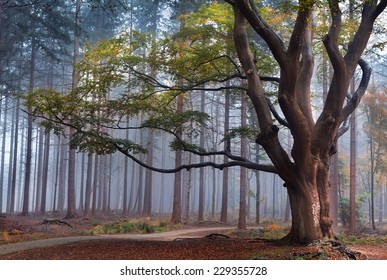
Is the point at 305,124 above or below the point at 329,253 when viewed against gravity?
above

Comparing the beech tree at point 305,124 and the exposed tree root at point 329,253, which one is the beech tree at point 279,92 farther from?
the exposed tree root at point 329,253

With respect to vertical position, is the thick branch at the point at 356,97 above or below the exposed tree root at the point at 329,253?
above

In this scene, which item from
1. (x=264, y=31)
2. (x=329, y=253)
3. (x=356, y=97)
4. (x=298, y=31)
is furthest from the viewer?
(x=356, y=97)

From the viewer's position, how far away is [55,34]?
20672 mm

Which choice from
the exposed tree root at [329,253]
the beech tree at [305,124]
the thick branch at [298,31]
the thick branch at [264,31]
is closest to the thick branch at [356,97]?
the beech tree at [305,124]

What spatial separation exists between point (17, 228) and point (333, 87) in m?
13.2

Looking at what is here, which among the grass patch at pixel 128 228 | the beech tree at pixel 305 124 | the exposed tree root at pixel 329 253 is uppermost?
the beech tree at pixel 305 124

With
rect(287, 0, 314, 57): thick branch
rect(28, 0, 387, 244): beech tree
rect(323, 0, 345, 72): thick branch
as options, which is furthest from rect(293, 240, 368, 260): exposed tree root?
rect(287, 0, 314, 57): thick branch

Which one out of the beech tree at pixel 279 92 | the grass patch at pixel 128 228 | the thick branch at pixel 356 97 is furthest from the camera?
the grass patch at pixel 128 228

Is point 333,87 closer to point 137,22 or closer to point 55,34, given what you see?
point 55,34

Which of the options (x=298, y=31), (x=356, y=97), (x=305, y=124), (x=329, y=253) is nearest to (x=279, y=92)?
(x=305, y=124)

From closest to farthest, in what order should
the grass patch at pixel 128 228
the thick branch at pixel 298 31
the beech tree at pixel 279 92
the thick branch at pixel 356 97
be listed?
1. the thick branch at pixel 298 31
2. the beech tree at pixel 279 92
3. the thick branch at pixel 356 97
4. the grass patch at pixel 128 228

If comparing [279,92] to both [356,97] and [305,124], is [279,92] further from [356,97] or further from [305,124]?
[356,97]

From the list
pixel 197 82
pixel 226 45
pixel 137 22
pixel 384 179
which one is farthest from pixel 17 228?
pixel 384 179
